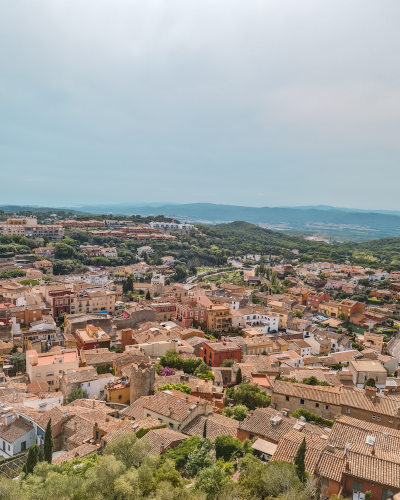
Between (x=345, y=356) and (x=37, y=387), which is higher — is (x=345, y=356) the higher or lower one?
the lower one

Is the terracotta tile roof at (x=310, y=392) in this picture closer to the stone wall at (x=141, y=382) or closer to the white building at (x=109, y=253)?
the stone wall at (x=141, y=382)

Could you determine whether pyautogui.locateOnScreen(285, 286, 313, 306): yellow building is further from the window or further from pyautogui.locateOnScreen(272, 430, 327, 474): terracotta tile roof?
the window

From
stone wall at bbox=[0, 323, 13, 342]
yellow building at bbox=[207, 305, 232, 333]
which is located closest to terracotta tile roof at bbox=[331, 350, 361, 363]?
yellow building at bbox=[207, 305, 232, 333]

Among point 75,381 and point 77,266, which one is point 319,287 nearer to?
point 77,266

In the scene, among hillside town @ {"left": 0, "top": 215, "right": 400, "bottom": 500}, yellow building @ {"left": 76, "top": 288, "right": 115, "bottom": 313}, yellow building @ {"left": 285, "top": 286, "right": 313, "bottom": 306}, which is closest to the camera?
hillside town @ {"left": 0, "top": 215, "right": 400, "bottom": 500}

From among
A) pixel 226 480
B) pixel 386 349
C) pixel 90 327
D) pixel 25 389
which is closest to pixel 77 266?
pixel 90 327

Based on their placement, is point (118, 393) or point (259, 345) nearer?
point (118, 393)

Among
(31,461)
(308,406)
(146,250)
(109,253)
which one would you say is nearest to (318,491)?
(308,406)

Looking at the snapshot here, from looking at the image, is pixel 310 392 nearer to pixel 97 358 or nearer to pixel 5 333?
pixel 97 358
